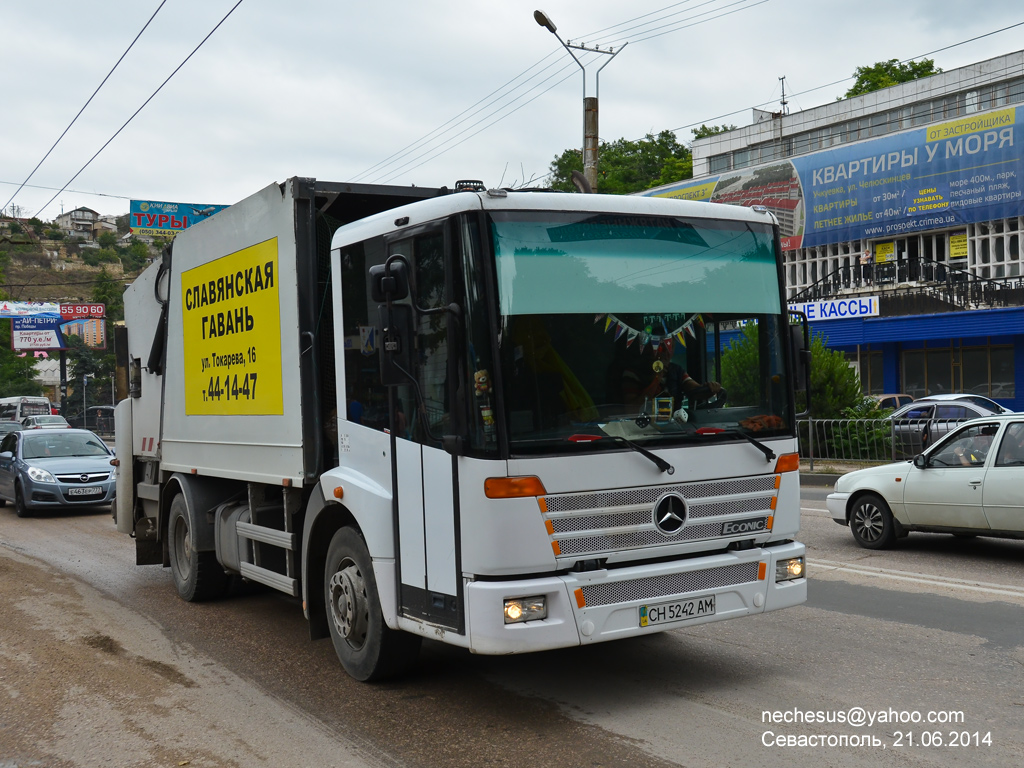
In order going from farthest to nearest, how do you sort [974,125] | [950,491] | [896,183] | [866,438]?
1. [896,183]
2. [974,125]
3. [866,438]
4. [950,491]

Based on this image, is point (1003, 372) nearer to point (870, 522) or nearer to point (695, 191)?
point (695, 191)

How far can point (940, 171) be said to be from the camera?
35.3 m

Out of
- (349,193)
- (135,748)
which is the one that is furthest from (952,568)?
(135,748)

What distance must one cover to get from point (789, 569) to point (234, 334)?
14.3ft

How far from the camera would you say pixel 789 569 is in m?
5.72

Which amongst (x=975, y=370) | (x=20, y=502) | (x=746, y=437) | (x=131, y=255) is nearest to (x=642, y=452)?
(x=746, y=437)

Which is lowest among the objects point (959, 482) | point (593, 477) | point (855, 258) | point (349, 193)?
point (959, 482)

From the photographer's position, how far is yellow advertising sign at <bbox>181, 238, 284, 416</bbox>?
684 cm

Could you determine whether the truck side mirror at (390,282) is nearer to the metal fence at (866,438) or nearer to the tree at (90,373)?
the metal fence at (866,438)

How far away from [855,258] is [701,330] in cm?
3680

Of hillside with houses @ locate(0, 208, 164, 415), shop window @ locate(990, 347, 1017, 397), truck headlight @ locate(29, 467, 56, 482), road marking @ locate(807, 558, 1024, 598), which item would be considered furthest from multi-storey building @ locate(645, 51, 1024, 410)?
hillside with houses @ locate(0, 208, 164, 415)

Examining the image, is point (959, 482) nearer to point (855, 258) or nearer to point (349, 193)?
point (349, 193)

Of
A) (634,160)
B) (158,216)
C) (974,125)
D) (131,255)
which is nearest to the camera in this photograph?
(974,125)

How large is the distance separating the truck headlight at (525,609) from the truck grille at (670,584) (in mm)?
226
